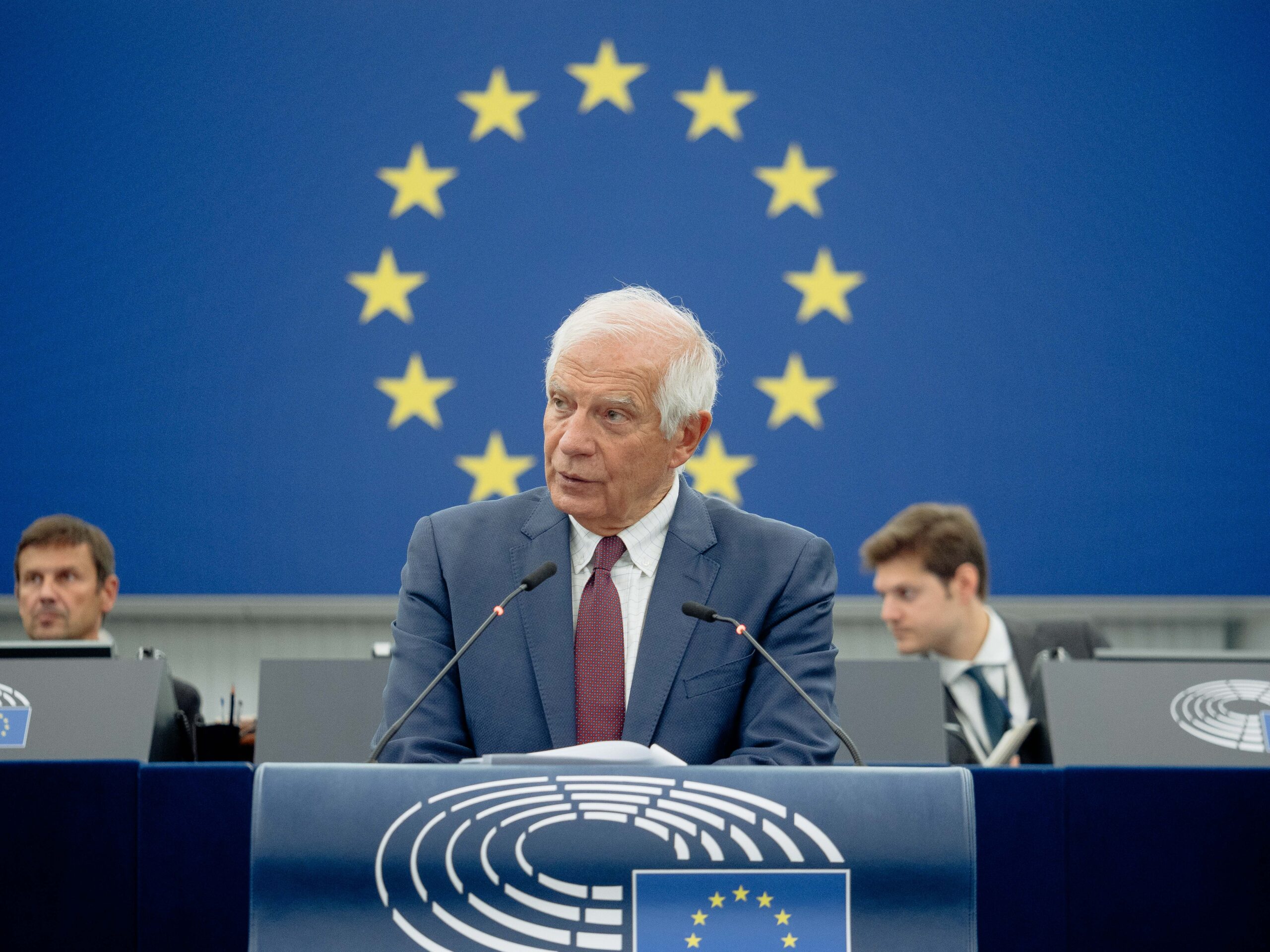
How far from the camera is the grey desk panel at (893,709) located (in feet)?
8.63

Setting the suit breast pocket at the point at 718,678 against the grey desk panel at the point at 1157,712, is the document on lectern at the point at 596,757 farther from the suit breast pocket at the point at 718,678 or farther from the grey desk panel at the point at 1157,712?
the grey desk panel at the point at 1157,712

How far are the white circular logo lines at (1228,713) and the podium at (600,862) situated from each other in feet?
5.19

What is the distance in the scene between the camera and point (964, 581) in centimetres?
366

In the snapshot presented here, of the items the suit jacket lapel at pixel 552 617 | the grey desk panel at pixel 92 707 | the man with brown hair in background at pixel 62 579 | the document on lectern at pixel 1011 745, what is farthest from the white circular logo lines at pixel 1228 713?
the man with brown hair in background at pixel 62 579

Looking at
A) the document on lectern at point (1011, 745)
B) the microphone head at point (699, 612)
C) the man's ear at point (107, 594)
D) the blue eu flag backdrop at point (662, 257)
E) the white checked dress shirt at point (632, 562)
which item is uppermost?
the blue eu flag backdrop at point (662, 257)

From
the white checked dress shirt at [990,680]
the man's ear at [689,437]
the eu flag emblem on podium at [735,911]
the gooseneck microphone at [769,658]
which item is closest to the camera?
the eu flag emblem on podium at [735,911]

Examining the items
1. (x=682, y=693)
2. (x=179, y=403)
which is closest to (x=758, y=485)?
(x=179, y=403)

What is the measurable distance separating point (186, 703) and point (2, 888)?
54.5 inches

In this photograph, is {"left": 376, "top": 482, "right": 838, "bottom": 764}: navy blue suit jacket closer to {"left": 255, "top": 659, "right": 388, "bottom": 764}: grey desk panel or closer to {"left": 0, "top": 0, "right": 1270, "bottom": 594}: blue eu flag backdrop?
{"left": 255, "top": 659, "right": 388, "bottom": 764}: grey desk panel

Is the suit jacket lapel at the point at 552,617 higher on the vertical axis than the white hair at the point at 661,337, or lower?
lower

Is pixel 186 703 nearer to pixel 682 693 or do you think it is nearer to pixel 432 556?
pixel 432 556

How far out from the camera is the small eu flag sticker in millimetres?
2490

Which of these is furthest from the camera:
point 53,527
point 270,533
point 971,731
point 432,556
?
point 270,533

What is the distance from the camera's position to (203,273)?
17.4 ft
